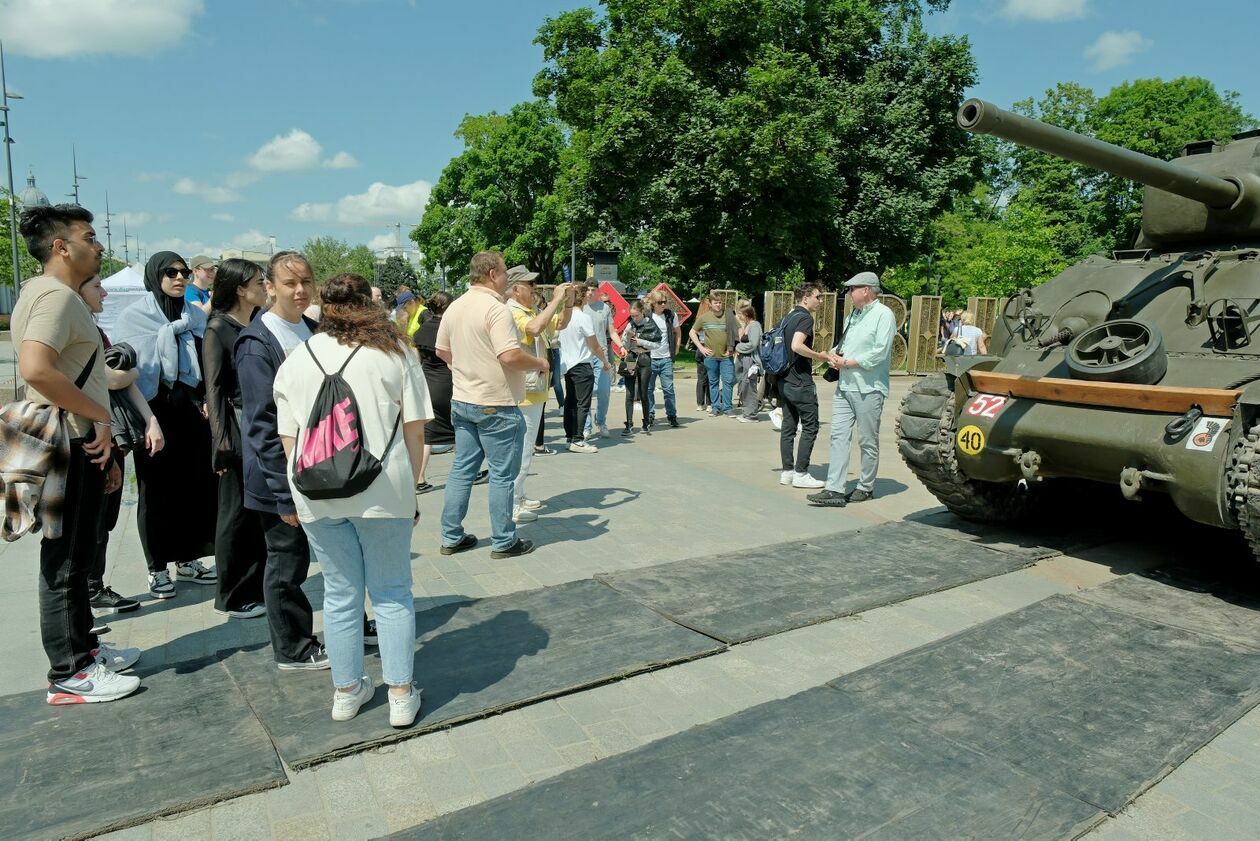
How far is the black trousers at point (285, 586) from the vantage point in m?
4.13

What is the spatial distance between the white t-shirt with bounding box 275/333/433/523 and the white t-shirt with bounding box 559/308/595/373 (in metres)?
6.62

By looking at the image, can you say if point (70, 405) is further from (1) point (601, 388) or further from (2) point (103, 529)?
(1) point (601, 388)

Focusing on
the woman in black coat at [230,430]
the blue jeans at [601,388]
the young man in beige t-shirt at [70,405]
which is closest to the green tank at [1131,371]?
the woman in black coat at [230,430]

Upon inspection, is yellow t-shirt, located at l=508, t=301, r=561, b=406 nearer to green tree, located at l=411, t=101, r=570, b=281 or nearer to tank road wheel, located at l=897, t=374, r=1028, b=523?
tank road wheel, located at l=897, t=374, r=1028, b=523

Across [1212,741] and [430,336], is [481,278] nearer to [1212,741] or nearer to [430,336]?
[430,336]

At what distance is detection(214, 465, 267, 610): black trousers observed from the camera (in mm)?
4629

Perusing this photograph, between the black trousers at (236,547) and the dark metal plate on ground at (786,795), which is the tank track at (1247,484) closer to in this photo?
the dark metal plate on ground at (786,795)

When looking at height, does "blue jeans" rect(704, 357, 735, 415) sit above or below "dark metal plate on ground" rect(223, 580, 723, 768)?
above

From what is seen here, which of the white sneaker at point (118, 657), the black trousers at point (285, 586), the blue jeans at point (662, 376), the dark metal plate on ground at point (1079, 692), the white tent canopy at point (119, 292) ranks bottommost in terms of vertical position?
the dark metal plate on ground at point (1079, 692)

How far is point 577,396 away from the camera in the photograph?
34.6 feet

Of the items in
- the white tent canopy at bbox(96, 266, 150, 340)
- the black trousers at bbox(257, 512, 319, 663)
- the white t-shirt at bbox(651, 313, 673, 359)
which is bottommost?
the black trousers at bbox(257, 512, 319, 663)

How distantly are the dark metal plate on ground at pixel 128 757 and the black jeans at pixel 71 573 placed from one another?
0.25m

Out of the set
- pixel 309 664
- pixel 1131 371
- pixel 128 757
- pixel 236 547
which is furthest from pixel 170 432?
pixel 1131 371

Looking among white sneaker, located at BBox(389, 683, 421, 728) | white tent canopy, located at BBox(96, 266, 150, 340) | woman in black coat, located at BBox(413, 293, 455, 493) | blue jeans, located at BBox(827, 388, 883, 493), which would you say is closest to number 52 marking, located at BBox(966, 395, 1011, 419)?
blue jeans, located at BBox(827, 388, 883, 493)
